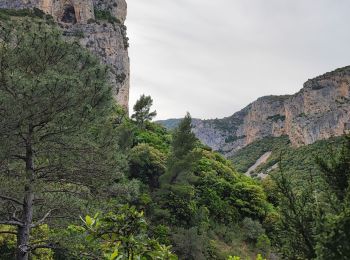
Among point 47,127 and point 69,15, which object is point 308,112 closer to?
point 69,15

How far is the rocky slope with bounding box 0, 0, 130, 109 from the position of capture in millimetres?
60750

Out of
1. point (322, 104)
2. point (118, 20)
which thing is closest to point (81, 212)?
point (118, 20)

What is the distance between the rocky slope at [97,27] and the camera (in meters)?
60.8

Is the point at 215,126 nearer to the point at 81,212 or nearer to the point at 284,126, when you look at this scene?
the point at 284,126

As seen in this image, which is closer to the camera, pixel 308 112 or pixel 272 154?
pixel 308 112

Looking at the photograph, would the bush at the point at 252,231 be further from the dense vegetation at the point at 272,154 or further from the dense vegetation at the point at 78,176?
the dense vegetation at the point at 272,154

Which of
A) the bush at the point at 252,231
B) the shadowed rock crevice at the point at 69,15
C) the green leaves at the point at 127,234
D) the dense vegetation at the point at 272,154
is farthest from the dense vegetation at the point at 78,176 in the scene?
the dense vegetation at the point at 272,154

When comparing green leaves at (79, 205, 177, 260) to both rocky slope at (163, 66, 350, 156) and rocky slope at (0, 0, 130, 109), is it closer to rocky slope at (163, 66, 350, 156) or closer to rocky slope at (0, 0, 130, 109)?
rocky slope at (0, 0, 130, 109)

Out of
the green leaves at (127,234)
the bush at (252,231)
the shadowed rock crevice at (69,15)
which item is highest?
the shadowed rock crevice at (69,15)

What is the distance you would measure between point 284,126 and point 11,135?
130 metres

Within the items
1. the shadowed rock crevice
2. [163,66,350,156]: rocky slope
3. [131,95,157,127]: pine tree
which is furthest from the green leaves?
[163,66,350,156]: rocky slope

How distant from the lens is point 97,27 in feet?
209

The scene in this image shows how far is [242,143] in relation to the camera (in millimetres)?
168375

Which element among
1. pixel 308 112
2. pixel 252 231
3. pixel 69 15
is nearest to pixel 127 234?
pixel 252 231
